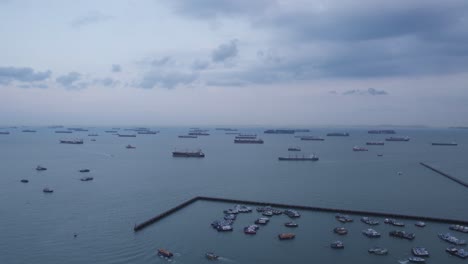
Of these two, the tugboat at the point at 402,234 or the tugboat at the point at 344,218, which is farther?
the tugboat at the point at 344,218

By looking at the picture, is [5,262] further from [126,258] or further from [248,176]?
[248,176]

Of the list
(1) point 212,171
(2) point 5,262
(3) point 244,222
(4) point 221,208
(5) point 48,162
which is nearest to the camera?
(2) point 5,262

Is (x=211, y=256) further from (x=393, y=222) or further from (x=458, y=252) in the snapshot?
(x=393, y=222)

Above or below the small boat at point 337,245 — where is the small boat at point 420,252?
above

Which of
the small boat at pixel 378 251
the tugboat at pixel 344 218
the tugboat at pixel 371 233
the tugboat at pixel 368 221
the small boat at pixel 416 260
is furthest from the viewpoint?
the tugboat at pixel 344 218

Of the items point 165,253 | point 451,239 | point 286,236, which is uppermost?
point 451,239

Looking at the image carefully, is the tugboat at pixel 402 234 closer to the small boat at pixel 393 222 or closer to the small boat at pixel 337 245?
the small boat at pixel 393 222

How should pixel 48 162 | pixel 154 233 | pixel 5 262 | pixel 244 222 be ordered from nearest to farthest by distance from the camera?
pixel 5 262, pixel 154 233, pixel 244 222, pixel 48 162

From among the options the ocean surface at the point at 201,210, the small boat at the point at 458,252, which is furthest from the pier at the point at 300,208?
the small boat at the point at 458,252

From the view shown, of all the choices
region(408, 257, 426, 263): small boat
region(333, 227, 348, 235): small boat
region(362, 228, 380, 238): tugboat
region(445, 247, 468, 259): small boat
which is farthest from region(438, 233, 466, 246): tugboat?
region(333, 227, 348, 235): small boat

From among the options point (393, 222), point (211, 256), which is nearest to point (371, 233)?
point (393, 222)

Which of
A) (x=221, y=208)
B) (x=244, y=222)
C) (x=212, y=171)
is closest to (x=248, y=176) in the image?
(x=212, y=171)
